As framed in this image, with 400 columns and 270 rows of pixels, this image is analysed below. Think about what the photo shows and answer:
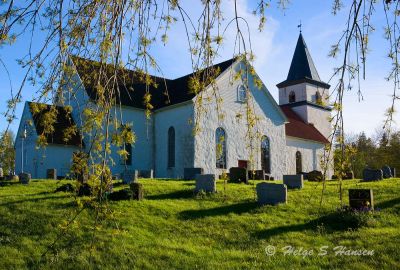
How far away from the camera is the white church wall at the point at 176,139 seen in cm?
2472

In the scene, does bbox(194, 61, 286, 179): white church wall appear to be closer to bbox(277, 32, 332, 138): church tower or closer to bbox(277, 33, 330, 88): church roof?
bbox(277, 32, 332, 138): church tower

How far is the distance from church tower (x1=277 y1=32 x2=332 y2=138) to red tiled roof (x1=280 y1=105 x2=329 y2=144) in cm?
106

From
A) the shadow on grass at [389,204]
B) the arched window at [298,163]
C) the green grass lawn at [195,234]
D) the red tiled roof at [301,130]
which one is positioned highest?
the red tiled roof at [301,130]

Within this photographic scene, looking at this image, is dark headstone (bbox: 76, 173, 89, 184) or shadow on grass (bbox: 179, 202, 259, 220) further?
shadow on grass (bbox: 179, 202, 259, 220)

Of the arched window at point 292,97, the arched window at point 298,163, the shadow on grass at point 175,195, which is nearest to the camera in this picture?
the shadow on grass at point 175,195

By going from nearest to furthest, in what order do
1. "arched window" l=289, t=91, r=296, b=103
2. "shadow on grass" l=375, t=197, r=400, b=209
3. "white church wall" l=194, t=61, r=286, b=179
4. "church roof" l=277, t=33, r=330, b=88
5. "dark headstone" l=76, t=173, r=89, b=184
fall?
"dark headstone" l=76, t=173, r=89, b=184 → "shadow on grass" l=375, t=197, r=400, b=209 → "white church wall" l=194, t=61, r=286, b=179 → "church roof" l=277, t=33, r=330, b=88 → "arched window" l=289, t=91, r=296, b=103

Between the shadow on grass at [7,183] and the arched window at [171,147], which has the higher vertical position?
the arched window at [171,147]

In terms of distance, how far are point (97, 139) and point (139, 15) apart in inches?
49.4

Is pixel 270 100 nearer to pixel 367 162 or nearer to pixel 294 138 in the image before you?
pixel 294 138

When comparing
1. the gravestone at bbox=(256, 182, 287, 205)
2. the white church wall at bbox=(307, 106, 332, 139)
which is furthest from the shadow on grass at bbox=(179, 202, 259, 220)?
the white church wall at bbox=(307, 106, 332, 139)

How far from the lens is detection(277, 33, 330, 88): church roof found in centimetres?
4069

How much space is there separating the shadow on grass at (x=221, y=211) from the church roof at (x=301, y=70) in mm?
28819

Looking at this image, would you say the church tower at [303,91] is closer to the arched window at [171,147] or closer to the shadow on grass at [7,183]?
the arched window at [171,147]

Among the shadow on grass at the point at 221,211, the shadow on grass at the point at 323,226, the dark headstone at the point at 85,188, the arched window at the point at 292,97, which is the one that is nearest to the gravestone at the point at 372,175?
the shadow on grass at the point at 221,211
